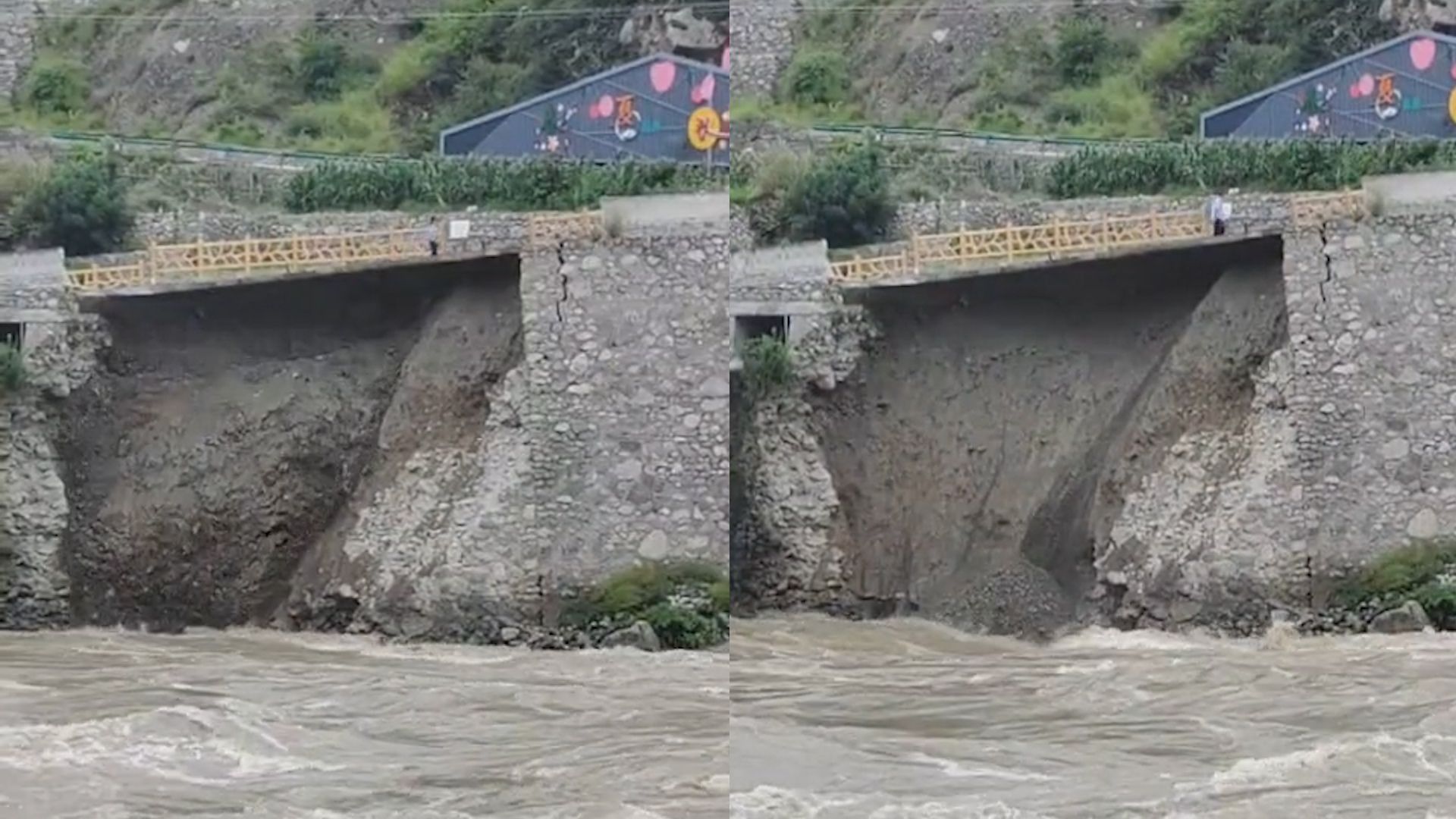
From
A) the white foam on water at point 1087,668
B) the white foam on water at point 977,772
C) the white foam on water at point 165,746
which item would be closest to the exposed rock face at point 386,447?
the white foam on water at point 165,746

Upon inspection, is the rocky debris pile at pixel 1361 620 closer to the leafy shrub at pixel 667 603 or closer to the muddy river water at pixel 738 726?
the muddy river water at pixel 738 726

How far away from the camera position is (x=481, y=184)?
3.73m

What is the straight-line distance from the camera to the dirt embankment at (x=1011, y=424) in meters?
3.62

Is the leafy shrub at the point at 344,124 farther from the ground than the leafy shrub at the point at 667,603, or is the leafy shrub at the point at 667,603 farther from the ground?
the leafy shrub at the point at 344,124

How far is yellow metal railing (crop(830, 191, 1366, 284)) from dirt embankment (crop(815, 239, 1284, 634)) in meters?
0.04

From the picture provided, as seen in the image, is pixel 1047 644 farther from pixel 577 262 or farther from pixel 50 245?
pixel 50 245

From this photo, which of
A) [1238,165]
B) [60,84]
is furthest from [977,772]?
[60,84]

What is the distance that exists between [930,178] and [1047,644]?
0.91m

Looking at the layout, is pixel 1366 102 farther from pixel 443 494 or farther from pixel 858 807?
pixel 443 494

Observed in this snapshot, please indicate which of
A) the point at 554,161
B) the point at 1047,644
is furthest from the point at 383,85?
the point at 1047,644

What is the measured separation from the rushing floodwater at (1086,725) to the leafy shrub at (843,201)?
74 cm

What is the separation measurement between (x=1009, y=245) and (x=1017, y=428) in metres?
0.35

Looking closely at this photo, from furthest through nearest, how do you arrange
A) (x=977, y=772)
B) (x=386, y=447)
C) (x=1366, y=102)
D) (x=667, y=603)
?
(x=386, y=447) → (x=667, y=603) → (x=977, y=772) → (x=1366, y=102)

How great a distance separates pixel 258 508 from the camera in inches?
152
